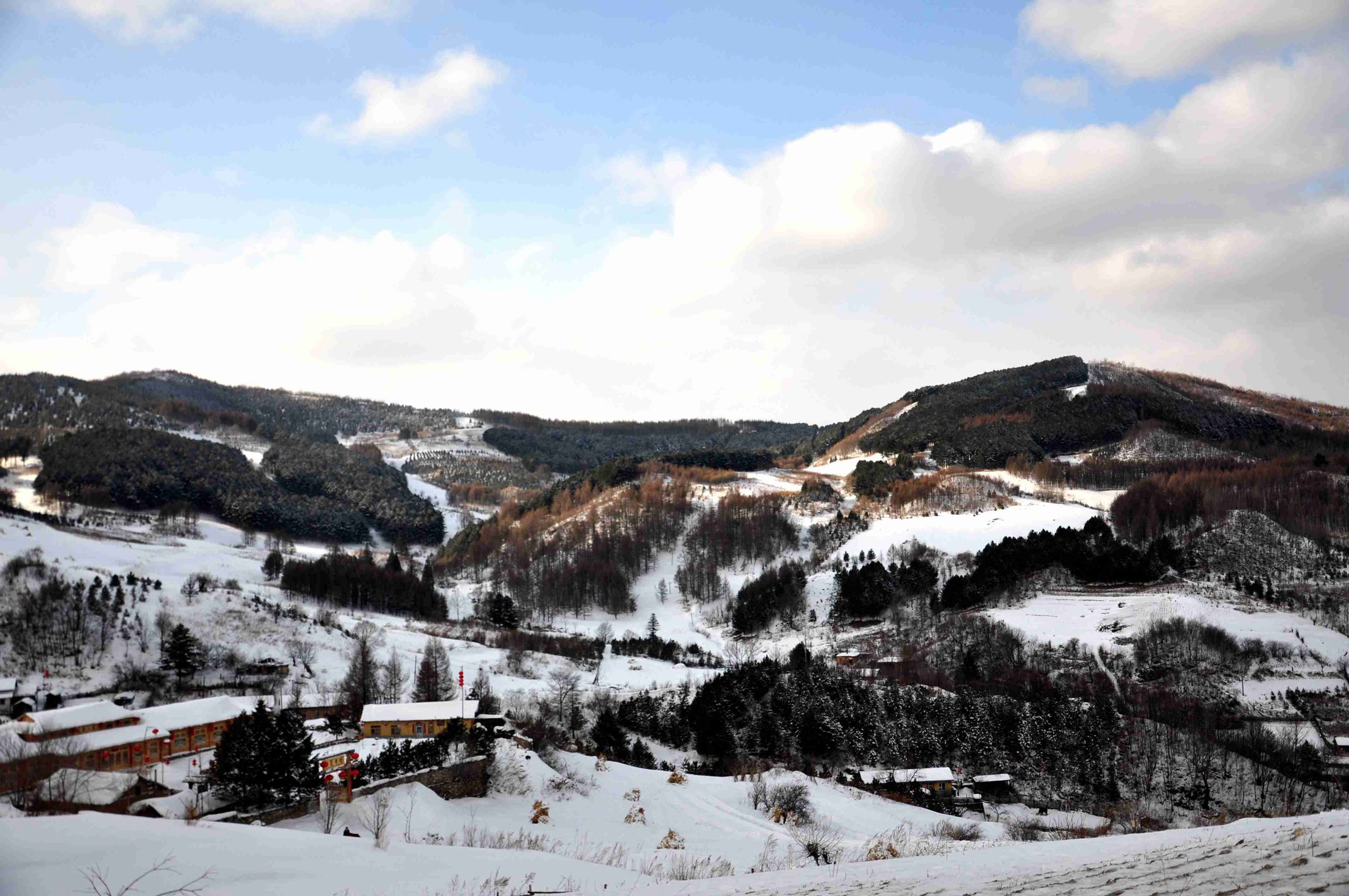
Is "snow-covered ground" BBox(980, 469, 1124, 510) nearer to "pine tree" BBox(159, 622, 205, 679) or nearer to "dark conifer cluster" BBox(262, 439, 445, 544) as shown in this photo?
"pine tree" BBox(159, 622, 205, 679)

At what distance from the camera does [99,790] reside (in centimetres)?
2002

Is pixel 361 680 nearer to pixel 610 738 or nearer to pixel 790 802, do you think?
pixel 610 738

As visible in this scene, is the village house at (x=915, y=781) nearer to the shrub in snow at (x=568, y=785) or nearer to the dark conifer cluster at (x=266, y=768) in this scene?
the shrub in snow at (x=568, y=785)

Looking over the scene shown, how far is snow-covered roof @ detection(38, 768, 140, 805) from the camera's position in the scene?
58.0 feet

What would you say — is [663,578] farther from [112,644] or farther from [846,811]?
[846,811]

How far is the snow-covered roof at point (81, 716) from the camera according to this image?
30.8 metres

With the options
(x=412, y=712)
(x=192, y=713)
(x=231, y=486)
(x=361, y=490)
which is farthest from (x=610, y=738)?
(x=361, y=490)

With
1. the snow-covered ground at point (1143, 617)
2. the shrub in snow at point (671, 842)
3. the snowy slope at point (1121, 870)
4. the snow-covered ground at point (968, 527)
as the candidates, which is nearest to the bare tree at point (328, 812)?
the shrub in snow at point (671, 842)

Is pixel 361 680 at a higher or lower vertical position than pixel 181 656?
lower

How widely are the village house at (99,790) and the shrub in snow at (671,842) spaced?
11654 mm

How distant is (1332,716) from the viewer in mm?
41844

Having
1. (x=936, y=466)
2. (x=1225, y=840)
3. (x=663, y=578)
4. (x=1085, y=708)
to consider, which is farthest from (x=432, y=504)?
(x=1225, y=840)

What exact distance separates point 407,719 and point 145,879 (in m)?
29.3

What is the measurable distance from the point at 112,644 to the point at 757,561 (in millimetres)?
61097
